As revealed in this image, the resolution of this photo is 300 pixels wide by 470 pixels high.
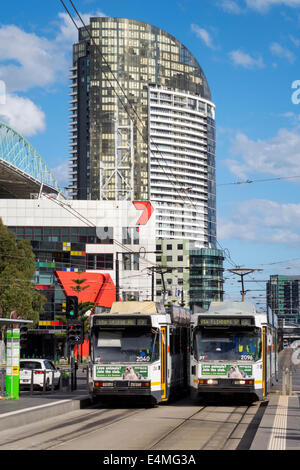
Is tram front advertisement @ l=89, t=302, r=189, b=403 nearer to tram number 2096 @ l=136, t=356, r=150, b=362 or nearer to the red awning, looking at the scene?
tram number 2096 @ l=136, t=356, r=150, b=362

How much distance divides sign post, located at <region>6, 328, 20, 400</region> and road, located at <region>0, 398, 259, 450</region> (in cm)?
274

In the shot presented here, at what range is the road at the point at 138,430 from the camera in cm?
1462

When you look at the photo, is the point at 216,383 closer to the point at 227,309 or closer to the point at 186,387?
the point at 227,309

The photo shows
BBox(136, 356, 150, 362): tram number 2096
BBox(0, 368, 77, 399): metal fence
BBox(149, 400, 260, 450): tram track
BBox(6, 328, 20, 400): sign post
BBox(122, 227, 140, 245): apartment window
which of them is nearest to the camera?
BBox(149, 400, 260, 450): tram track

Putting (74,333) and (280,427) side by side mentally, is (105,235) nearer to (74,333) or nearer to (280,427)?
(74,333)

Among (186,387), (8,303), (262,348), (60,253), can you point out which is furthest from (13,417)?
(60,253)

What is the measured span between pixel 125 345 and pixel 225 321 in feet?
10.7

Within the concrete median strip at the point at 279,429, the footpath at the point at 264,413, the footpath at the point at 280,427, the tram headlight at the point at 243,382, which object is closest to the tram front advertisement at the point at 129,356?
the footpath at the point at 264,413

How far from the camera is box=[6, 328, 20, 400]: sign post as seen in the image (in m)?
24.9

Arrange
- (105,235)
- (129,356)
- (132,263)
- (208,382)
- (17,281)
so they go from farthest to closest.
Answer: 1. (132,263)
2. (105,235)
3. (17,281)
4. (208,382)
5. (129,356)

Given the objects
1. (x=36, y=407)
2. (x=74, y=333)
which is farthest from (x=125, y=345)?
(x=74, y=333)

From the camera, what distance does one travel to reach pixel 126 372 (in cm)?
2323

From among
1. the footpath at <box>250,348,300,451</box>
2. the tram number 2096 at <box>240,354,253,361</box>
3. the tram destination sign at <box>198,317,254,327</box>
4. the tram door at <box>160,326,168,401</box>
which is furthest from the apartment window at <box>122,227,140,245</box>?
the tram number 2096 at <box>240,354,253,361</box>

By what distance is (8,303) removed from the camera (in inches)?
2360
